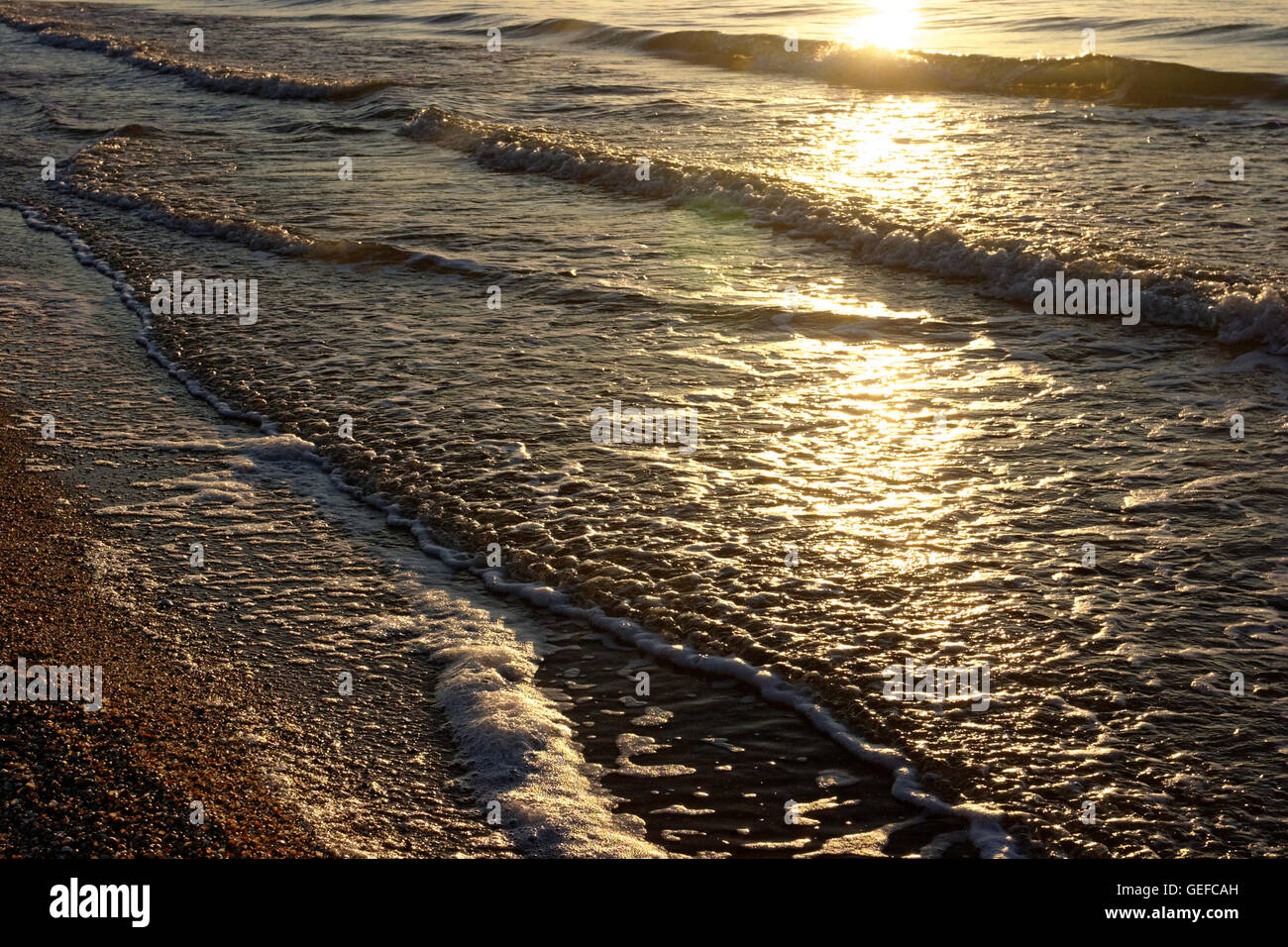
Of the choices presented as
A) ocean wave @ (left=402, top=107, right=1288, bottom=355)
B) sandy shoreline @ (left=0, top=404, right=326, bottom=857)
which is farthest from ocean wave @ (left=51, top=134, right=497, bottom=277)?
sandy shoreline @ (left=0, top=404, right=326, bottom=857)

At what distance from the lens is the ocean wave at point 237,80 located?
2244cm

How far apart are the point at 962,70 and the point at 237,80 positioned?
45.2 ft

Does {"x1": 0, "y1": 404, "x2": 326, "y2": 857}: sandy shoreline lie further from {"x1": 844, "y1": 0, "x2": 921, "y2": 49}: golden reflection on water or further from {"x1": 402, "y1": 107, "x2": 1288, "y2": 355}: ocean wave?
{"x1": 844, "y1": 0, "x2": 921, "y2": 49}: golden reflection on water

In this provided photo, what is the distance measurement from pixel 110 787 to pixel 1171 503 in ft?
16.7

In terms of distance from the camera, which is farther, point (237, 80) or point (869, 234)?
point (237, 80)

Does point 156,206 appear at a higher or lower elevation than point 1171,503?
higher

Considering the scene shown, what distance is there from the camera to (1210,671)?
4.82m

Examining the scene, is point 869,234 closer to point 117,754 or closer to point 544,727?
point 544,727

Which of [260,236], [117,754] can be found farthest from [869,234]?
[117,754]

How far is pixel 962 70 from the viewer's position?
2088cm

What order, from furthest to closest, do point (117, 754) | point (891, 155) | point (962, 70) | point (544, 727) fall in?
point (962, 70) < point (891, 155) < point (544, 727) < point (117, 754)

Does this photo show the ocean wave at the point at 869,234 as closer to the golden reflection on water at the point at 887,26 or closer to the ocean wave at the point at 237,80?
the ocean wave at the point at 237,80
